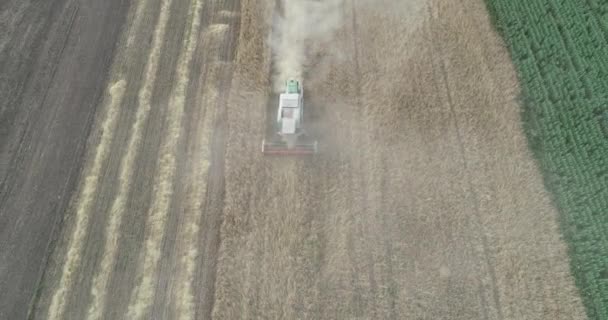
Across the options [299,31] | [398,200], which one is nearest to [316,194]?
[398,200]

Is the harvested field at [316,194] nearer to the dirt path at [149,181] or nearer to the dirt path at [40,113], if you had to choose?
the dirt path at [149,181]

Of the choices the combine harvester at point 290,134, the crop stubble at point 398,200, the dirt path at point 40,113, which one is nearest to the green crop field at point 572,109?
the crop stubble at point 398,200

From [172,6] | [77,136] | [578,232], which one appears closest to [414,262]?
[578,232]

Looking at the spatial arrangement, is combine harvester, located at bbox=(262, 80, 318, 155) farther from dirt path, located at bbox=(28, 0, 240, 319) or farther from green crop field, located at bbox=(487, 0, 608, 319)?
green crop field, located at bbox=(487, 0, 608, 319)

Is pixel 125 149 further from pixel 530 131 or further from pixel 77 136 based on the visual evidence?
pixel 530 131

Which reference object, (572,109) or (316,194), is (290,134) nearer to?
(316,194)
